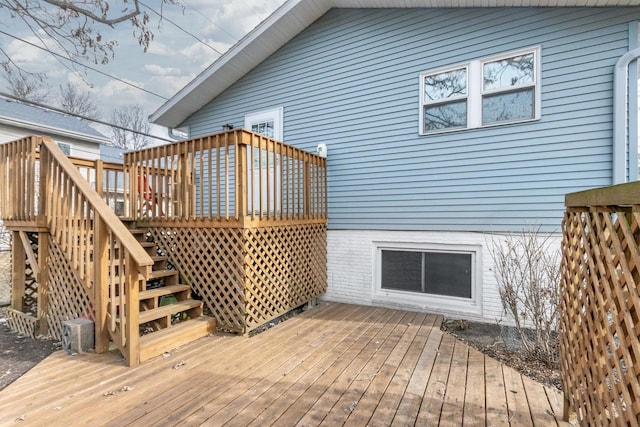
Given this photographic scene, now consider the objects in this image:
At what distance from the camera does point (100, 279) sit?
334 centimetres

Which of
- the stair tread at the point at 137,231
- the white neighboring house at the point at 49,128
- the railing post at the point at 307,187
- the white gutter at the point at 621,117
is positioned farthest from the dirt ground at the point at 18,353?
the white neighboring house at the point at 49,128

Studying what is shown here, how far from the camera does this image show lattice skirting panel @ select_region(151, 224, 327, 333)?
4168mm

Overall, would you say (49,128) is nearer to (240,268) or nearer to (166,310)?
(166,310)

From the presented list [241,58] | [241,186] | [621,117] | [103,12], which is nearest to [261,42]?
[241,58]

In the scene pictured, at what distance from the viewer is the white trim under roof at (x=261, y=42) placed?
5.04 meters

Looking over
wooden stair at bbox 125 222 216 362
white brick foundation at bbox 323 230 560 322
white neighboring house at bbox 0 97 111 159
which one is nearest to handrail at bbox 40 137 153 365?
wooden stair at bbox 125 222 216 362

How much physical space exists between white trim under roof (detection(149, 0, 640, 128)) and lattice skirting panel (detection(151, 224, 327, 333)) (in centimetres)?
398

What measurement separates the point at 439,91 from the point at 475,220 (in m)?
2.17

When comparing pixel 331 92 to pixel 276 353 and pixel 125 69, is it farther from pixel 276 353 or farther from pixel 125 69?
pixel 125 69

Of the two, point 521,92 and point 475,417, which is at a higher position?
point 521,92

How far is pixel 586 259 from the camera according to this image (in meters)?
2.02

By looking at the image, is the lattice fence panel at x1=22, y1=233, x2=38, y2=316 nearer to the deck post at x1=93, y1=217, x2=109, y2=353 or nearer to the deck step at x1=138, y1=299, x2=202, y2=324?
the deck post at x1=93, y1=217, x2=109, y2=353

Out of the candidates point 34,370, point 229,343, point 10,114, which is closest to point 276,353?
point 229,343

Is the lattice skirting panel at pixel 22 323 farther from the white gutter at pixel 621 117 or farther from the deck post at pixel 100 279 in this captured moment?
the white gutter at pixel 621 117
